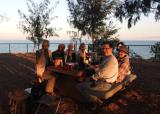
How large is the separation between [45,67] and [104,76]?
2.11 metres

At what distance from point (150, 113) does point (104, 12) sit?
13.3m

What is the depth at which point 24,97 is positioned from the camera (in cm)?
823

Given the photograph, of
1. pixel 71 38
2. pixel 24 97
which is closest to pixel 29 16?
pixel 71 38

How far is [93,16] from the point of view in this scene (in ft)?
69.2

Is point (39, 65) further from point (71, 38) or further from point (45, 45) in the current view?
point (71, 38)

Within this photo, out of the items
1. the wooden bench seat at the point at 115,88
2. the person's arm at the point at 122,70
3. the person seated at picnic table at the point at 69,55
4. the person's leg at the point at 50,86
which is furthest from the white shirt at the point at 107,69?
the person seated at picnic table at the point at 69,55

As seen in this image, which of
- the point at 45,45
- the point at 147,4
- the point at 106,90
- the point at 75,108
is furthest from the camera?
the point at 147,4

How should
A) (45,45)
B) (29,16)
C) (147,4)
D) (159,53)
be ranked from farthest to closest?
(29,16), (159,53), (147,4), (45,45)

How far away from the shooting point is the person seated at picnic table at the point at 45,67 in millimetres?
8820

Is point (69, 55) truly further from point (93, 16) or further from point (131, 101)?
point (93, 16)

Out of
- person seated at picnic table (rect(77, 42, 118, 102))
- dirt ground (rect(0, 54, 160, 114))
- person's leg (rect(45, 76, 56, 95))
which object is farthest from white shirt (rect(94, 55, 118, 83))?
person's leg (rect(45, 76, 56, 95))

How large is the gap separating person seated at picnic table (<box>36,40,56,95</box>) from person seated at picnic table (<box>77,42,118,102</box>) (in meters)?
1.02

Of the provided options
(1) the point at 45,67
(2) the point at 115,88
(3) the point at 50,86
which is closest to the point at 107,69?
(2) the point at 115,88

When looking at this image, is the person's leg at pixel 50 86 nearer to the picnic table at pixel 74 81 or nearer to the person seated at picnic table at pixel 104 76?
the picnic table at pixel 74 81
